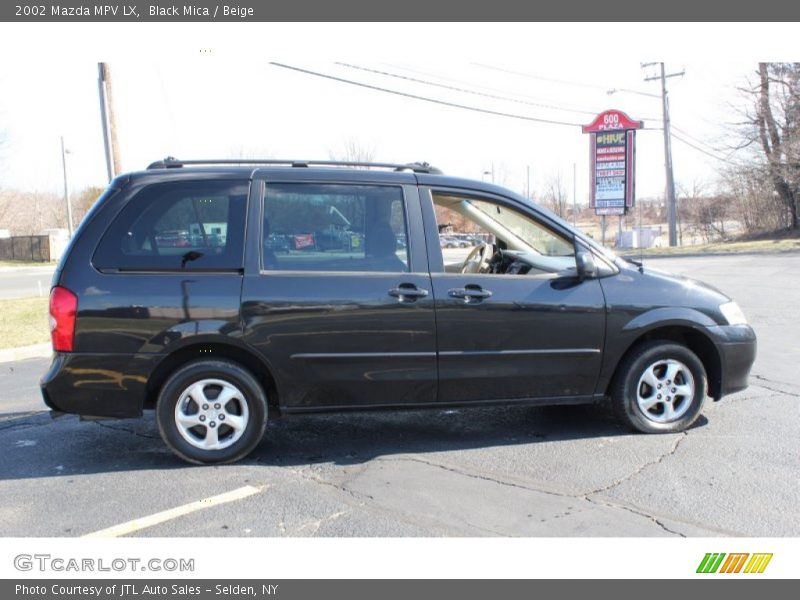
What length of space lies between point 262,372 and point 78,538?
1.44m

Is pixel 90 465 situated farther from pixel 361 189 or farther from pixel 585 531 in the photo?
pixel 585 531

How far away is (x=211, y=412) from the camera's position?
403cm

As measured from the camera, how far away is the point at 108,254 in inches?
155

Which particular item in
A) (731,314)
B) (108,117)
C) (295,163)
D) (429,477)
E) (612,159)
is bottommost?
(429,477)

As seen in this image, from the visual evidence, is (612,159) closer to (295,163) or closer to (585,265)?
(585,265)

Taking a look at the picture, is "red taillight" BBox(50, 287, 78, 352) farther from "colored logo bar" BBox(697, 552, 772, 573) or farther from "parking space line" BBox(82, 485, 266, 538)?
"colored logo bar" BBox(697, 552, 772, 573)

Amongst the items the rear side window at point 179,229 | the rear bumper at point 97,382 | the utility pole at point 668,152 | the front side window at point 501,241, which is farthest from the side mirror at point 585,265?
the utility pole at point 668,152

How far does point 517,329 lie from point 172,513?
2.45 metres

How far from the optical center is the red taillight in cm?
385

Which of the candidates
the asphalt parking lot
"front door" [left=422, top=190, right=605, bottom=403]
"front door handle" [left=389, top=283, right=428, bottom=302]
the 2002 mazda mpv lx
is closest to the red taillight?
the 2002 mazda mpv lx

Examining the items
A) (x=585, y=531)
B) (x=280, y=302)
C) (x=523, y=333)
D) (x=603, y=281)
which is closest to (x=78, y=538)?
(x=280, y=302)

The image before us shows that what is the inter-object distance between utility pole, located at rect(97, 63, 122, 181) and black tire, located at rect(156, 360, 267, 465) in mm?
7751

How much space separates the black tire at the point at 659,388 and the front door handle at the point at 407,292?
1619 mm

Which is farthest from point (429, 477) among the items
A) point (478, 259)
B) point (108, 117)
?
point (108, 117)
